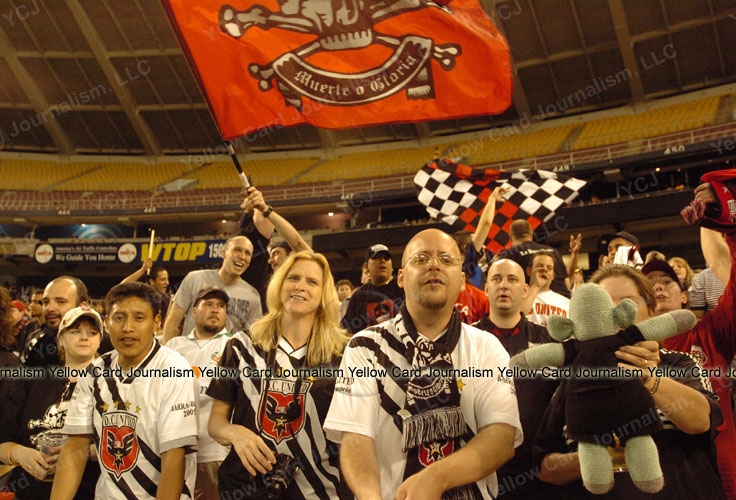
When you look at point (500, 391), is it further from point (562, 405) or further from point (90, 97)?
point (90, 97)

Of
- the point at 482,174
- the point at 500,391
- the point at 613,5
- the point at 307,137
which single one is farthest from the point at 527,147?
the point at 500,391

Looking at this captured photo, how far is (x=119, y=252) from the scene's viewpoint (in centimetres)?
2044

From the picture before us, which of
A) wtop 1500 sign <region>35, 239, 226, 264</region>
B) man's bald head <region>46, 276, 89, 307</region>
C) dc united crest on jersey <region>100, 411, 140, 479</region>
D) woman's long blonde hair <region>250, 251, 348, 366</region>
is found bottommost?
dc united crest on jersey <region>100, 411, 140, 479</region>

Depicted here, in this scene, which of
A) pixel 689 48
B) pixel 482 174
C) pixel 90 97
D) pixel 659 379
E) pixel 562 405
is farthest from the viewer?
pixel 90 97

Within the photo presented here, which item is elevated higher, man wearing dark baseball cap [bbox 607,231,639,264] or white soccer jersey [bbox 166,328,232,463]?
man wearing dark baseball cap [bbox 607,231,639,264]

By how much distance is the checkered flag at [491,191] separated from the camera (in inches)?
241

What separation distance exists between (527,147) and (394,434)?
18.6 m

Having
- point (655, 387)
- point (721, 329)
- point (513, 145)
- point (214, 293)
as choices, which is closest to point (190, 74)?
point (513, 145)

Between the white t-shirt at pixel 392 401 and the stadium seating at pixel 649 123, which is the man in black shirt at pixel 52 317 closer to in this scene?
the white t-shirt at pixel 392 401

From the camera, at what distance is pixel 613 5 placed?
15.4 metres

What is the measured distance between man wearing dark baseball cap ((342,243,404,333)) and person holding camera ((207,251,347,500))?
3.56ft

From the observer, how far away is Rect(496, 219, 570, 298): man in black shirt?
12.8 ft

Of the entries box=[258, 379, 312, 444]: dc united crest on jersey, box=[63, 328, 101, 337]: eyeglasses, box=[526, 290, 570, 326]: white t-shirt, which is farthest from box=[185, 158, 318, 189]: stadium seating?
box=[258, 379, 312, 444]: dc united crest on jersey

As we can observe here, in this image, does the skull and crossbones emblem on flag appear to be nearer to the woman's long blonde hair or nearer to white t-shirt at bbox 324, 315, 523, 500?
the woman's long blonde hair
